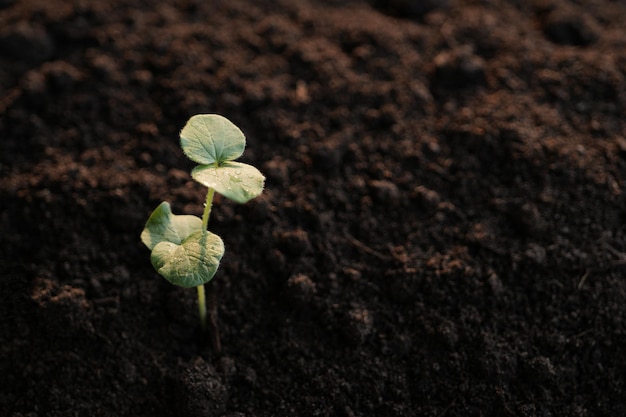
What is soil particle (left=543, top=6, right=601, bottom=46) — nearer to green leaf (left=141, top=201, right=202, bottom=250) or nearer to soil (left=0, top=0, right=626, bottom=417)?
soil (left=0, top=0, right=626, bottom=417)

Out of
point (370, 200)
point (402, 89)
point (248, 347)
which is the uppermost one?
point (402, 89)

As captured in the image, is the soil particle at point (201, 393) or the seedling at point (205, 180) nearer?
the seedling at point (205, 180)

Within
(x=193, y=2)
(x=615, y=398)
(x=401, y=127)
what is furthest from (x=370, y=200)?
(x=193, y=2)

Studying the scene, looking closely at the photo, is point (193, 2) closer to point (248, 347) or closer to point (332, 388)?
point (248, 347)

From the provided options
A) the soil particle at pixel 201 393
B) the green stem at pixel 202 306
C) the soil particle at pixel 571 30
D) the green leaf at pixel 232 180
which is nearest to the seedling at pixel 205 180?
the green leaf at pixel 232 180

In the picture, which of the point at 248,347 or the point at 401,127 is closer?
the point at 248,347

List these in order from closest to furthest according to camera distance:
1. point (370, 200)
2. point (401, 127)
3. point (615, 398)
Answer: point (615, 398), point (370, 200), point (401, 127)

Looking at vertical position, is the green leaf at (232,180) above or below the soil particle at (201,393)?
above

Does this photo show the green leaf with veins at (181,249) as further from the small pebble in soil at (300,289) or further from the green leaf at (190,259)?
the small pebble in soil at (300,289)
